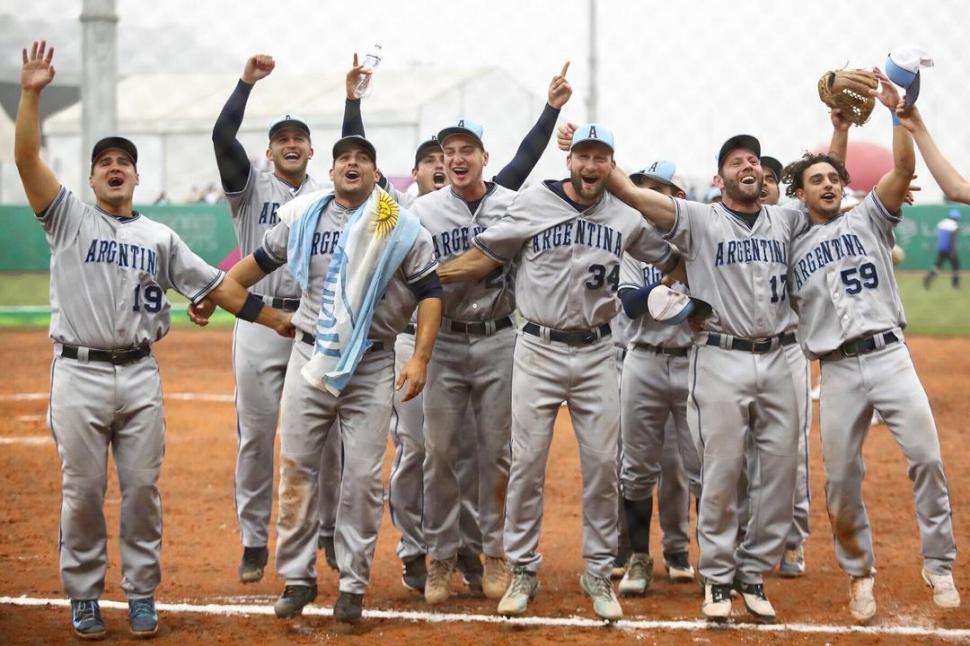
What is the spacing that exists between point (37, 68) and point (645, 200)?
8.43 ft

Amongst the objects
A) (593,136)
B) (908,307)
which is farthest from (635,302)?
(908,307)

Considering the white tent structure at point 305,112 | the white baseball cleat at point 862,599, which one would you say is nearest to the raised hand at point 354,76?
the white baseball cleat at point 862,599

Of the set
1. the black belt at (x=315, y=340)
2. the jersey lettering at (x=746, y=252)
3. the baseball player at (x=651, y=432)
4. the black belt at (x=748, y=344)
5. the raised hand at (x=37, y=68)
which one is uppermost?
the raised hand at (x=37, y=68)

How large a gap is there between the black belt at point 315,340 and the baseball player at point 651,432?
49.5 inches

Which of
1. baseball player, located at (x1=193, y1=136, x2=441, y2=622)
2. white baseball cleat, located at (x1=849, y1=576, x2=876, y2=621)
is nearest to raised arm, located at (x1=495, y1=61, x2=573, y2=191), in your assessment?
baseball player, located at (x1=193, y1=136, x2=441, y2=622)

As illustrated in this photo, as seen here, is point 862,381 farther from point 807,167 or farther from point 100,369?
point 100,369

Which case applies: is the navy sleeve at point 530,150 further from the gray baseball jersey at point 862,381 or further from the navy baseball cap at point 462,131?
the gray baseball jersey at point 862,381

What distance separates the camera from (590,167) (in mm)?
5281

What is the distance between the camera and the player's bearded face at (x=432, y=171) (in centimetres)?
651

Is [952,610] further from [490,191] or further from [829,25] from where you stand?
[829,25]

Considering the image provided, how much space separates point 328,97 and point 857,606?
18.8 metres

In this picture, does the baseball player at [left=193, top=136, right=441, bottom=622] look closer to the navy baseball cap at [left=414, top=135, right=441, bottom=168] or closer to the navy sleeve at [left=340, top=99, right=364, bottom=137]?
the navy sleeve at [left=340, top=99, right=364, bottom=137]

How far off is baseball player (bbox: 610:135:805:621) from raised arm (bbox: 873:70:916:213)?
19.8 inches

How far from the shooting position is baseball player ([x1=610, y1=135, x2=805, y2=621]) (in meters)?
5.29
